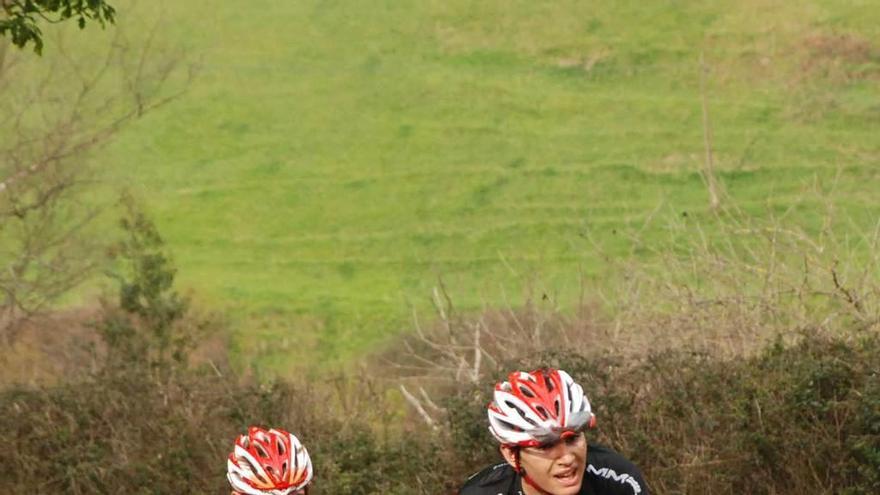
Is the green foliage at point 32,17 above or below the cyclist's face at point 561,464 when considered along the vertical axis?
above

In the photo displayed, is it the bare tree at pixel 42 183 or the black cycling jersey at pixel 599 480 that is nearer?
the black cycling jersey at pixel 599 480

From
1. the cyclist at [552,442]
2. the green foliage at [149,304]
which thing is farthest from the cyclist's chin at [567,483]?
the green foliage at [149,304]

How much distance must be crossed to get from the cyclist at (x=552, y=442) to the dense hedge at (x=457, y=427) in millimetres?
4977

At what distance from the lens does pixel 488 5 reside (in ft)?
175

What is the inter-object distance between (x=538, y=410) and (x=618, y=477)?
503 mm

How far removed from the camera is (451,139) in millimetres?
46812

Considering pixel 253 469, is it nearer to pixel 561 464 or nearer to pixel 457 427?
pixel 561 464

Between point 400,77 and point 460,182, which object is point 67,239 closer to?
point 460,182

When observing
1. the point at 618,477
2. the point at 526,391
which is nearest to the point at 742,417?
the point at 618,477

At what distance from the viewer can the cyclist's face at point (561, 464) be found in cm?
652

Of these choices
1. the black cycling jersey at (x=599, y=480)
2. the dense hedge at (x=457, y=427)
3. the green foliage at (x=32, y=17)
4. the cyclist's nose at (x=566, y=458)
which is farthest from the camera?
the dense hedge at (x=457, y=427)

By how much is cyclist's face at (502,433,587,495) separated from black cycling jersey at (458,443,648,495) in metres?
0.17

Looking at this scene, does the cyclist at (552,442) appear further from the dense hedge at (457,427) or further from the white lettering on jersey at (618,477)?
the dense hedge at (457,427)

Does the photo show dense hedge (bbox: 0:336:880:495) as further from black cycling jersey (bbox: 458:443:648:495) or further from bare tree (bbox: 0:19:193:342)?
bare tree (bbox: 0:19:193:342)
